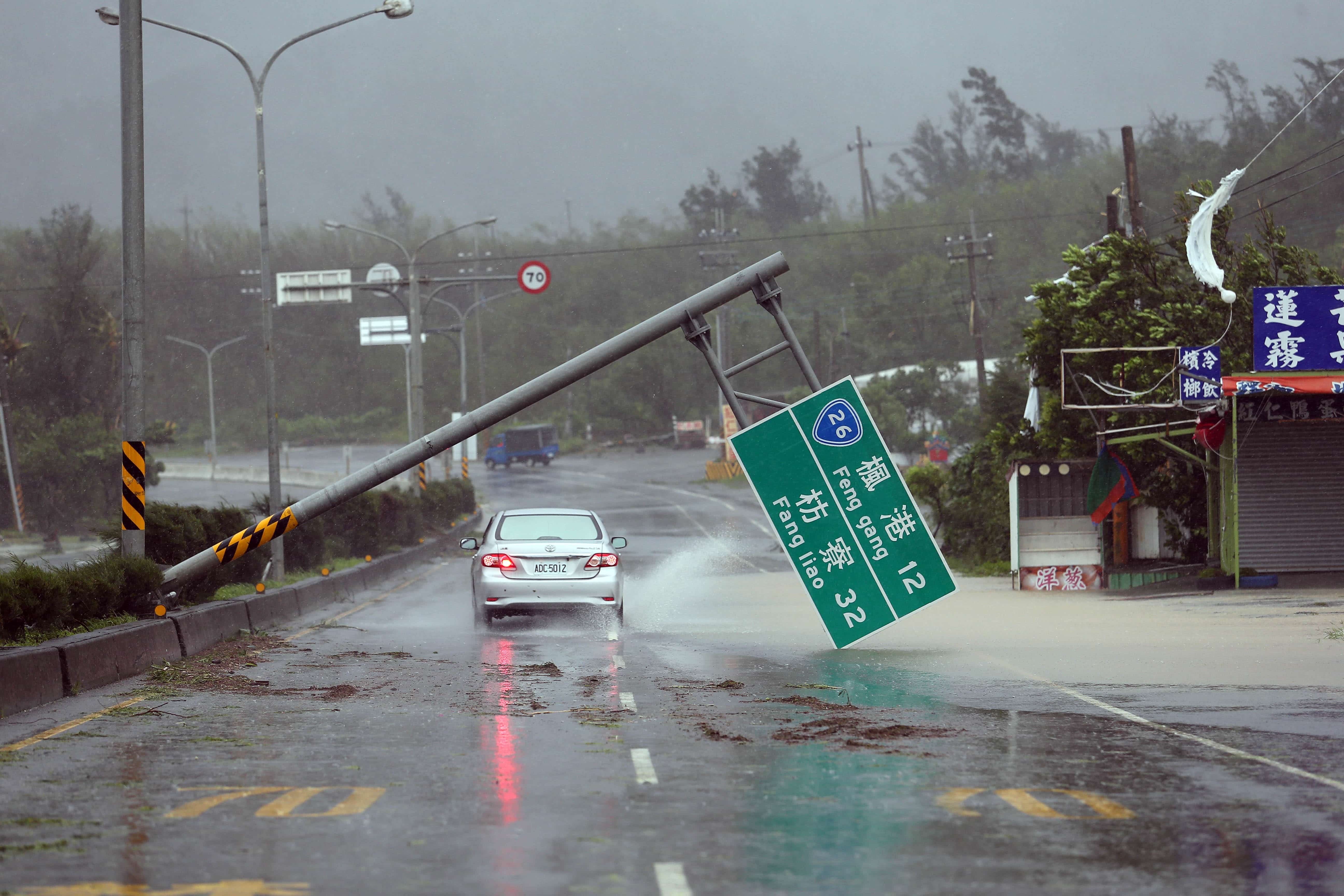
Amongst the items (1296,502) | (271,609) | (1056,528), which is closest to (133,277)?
(271,609)

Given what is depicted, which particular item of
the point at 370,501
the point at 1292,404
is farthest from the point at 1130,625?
the point at 370,501

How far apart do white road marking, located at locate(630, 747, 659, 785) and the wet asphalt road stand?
3 centimetres

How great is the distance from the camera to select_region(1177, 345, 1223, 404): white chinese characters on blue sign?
2097 cm

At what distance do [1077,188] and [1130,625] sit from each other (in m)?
115

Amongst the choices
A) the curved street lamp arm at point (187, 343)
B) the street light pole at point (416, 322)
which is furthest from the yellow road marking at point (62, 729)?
the curved street lamp arm at point (187, 343)

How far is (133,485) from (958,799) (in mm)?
11060

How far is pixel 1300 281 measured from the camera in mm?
28844

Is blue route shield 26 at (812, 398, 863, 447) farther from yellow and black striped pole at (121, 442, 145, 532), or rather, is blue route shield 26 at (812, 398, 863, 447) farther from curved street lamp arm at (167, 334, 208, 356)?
curved street lamp arm at (167, 334, 208, 356)

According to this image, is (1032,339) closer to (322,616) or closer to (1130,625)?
(1130,625)

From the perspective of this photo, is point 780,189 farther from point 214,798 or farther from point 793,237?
point 214,798

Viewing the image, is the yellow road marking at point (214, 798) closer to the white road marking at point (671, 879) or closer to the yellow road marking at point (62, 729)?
the yellow road marking at point (62, 729)

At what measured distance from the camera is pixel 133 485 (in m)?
16.2

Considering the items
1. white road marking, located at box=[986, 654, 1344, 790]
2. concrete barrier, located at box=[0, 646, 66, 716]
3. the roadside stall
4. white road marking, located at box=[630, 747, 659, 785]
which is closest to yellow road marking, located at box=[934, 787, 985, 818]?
white road marking, located at box=[630, 747, 659, 785]

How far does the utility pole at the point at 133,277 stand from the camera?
16219 mm
